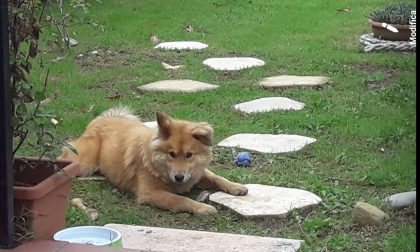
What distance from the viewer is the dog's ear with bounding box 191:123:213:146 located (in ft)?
13.5

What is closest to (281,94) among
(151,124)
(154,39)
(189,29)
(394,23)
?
(151,124)

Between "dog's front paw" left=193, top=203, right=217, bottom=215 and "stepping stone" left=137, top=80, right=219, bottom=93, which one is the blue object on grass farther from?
"stepping stone" left=137, top=80, right=219, bottom=93

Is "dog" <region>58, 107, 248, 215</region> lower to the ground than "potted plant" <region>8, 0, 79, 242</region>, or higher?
lower

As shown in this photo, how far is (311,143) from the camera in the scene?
16.1 feet

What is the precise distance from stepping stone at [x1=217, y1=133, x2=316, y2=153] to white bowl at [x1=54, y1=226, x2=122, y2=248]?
1830 millimetres

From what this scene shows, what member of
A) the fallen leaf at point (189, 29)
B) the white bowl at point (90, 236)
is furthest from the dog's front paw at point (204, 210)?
the fallen leaf at point (189, 29)

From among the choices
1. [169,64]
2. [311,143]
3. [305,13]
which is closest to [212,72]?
[169,64]

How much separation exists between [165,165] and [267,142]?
1.04 meters

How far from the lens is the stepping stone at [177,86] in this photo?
640cm

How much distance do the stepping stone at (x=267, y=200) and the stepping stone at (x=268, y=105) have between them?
165 centimetres

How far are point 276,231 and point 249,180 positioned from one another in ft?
2.37

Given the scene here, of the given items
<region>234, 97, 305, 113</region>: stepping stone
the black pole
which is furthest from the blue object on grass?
the black pole

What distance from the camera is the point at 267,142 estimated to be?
4.97 metres

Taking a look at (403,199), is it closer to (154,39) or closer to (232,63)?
(232,63)
